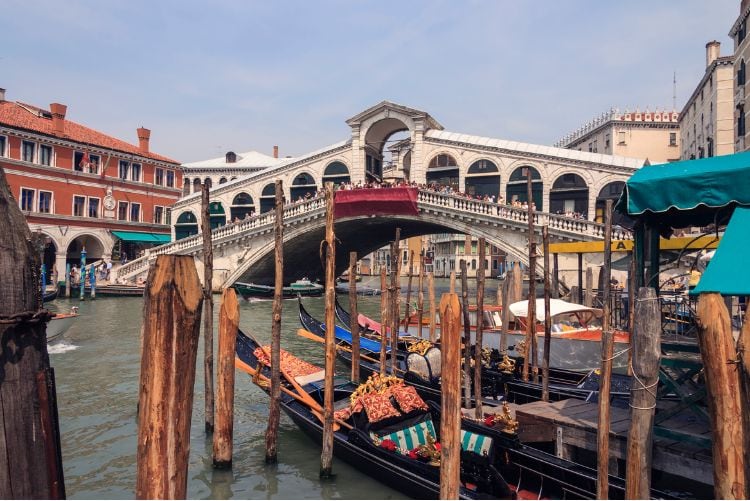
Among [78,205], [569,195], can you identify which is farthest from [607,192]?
[78,205]

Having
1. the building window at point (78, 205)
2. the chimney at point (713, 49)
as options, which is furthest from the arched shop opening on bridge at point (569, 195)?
the building window at point (78, 205)

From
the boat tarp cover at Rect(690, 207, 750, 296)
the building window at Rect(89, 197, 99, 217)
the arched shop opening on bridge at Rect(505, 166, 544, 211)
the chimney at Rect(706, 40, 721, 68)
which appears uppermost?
the chimney at Rect(706, 40, 721, 68)

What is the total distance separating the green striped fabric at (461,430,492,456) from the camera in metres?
5.05

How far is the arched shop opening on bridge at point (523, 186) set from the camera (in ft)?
74.7

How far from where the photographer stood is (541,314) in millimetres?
10391

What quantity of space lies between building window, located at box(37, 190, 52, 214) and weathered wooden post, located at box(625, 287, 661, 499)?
26084mm

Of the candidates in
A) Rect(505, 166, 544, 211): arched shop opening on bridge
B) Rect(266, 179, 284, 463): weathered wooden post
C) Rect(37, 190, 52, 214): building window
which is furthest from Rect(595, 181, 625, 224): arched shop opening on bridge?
Rect(37, 190, 52, 214): building window

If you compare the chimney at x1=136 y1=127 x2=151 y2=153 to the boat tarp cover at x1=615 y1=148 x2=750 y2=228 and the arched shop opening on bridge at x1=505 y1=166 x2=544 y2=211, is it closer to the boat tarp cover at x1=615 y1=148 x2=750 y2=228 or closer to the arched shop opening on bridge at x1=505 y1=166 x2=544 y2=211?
the arched shop opening on bridge at x1=505 y1=166 x2=544 y2=211

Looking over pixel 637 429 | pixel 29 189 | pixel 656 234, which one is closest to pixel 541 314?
pixel 656 234

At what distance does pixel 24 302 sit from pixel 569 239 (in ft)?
56.9

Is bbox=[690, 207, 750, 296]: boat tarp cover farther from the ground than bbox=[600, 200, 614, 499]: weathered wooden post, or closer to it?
farther from the ground

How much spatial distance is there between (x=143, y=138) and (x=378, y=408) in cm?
2751

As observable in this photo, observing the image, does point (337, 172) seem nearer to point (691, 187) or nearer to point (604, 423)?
point (691, 187)

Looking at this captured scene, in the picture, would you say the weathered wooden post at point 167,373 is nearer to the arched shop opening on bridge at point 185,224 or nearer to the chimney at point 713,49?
the arched shop opening on bridge at point 185,224
